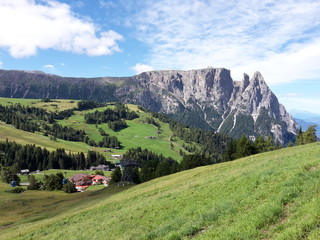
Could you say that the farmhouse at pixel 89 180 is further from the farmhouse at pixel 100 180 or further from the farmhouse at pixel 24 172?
the farmhouse at pixel 24 172

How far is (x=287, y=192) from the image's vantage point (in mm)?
15453

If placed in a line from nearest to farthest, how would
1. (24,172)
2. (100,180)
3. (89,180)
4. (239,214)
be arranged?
(239,214) → (100,180) → (89,180) → (24,172)

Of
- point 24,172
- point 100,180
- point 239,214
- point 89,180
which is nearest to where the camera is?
point 239,214

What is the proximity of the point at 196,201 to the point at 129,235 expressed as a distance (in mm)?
6585

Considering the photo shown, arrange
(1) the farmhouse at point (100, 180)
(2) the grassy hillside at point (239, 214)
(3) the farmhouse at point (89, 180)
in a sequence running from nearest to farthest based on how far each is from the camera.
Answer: (2) the grassy hillside at point (239, 214), (3) the farmhouse at point (89, 180), (1) the farmhouse at point (100, 180)

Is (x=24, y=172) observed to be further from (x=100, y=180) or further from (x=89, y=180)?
(x=100, y=180)

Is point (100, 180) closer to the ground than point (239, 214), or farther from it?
closer to the ground

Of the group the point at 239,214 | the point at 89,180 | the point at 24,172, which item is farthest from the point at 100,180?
the point at 239,214

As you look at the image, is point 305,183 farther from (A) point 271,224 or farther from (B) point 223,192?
(B) point 223,192

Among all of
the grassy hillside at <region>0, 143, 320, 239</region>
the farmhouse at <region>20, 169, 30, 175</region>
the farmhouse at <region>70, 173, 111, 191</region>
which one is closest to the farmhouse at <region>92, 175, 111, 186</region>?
the farmhouse at <region>70, 173, 111, 191</region>

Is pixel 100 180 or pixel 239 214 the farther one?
pixel 100 180

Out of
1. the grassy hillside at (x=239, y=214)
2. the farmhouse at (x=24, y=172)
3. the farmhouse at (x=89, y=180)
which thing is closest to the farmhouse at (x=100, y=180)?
the farmhouse at (x=89, y=180)

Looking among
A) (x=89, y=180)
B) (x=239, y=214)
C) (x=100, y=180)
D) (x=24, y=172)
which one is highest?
(x=239, y=214)

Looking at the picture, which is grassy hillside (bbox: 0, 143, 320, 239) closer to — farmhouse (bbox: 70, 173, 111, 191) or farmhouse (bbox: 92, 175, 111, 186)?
farmhouse (bbox: 70, 173, 111, 191)
